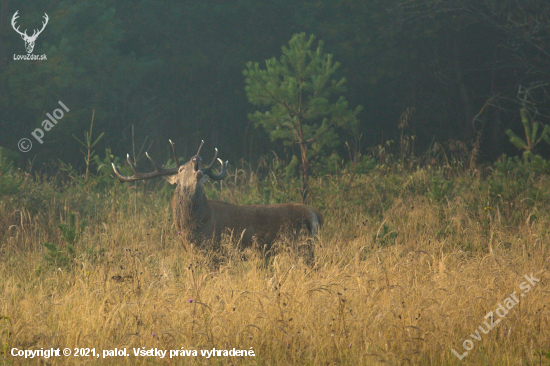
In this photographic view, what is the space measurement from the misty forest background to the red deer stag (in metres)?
10.3

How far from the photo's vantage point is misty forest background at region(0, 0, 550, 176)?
16.8m

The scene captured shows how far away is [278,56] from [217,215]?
13.5 metres

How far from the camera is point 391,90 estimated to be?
2019 centimetres

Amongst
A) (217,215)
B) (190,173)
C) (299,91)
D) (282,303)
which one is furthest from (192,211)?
(299,91)

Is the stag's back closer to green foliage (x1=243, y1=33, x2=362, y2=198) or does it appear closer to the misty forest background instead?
green foliage (x1=243, y1=33, x2=362, y2=198)

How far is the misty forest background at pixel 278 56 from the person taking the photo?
16844 mm

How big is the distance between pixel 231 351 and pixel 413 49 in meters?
17.2

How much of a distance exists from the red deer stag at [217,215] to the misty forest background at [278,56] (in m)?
10.3

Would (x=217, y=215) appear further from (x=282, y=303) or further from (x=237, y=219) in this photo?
(x=282, y=303)

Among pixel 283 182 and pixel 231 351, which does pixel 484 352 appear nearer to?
pixel 231 351

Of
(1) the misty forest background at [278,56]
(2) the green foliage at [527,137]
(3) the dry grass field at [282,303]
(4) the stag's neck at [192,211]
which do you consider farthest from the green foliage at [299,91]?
(1) the misty forest background at [278,56]

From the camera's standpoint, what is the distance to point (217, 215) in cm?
631

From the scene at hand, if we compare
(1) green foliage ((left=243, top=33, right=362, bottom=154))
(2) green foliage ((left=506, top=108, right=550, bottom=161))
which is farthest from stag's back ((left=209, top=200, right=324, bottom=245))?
(2) green foliage ((left=506, top=108, right=550, bottom=161))

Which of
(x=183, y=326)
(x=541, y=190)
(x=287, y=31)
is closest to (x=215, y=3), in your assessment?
(x=287, y=31)
